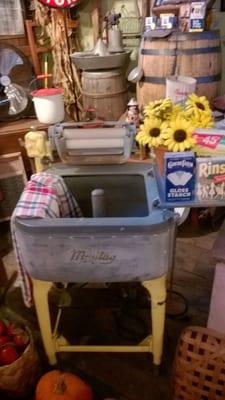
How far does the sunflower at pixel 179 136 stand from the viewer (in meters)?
Result: 0.92

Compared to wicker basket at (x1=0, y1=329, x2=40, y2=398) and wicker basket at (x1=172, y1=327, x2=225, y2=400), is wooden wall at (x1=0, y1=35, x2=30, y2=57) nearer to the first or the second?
wicker basket at (x1=0, y1=329, x2=40, y2=398)

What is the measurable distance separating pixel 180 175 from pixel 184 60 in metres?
0.97

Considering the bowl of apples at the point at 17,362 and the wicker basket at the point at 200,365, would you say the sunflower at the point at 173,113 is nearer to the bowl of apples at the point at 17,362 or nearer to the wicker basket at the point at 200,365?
the wicker basket at the point at 200,365

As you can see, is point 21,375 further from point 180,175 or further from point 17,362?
point 180,175

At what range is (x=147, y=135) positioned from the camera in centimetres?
98

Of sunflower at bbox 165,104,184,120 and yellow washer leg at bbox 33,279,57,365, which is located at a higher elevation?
sunflower at bbox 165,104,184,120

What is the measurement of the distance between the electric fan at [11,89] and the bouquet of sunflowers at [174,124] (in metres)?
1.48

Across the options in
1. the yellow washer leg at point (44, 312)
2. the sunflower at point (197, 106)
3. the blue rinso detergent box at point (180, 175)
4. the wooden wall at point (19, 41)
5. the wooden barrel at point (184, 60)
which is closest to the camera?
the blue rinso detergent box at point (180, 175)

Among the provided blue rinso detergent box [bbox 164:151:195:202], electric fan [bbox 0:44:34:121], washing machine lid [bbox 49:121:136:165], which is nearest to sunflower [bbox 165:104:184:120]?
blue rinso detergent box [bbox 164:151:195:202]

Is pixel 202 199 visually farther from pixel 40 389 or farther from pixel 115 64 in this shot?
pixel 115 64

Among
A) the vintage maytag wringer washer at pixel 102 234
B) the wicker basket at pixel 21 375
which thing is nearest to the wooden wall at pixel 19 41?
the vintage maytag wringer washer at pixel 102 234

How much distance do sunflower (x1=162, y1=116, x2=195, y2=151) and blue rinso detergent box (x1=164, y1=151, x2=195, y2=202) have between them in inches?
1.1

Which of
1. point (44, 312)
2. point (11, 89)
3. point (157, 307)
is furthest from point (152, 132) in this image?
point (11, 89)

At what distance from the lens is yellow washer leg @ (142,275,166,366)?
3.55 feet
